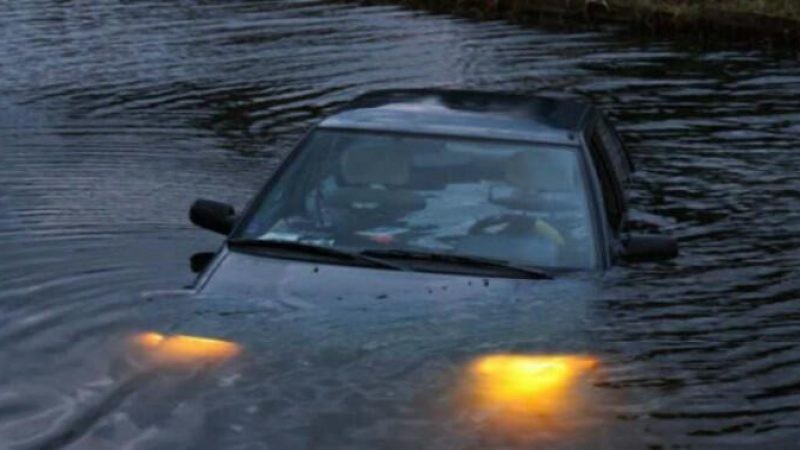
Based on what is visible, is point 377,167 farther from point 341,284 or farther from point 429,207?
point 341,284

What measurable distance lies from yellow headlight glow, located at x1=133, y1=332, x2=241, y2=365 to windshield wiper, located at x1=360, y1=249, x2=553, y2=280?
94 centimetres

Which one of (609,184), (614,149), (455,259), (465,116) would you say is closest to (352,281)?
(455,259)

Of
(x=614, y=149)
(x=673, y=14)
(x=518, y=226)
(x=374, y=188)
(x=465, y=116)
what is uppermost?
(x=465, y=116)

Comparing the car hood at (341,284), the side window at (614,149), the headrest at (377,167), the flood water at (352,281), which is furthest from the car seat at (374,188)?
the side window at (614,149)

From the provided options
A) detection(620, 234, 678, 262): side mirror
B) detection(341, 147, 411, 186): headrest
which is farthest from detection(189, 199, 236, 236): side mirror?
detection(620, 234, 678, 262): side mirror

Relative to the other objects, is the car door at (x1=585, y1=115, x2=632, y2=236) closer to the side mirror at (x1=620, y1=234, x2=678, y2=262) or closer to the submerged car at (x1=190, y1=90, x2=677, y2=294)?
the submerged car at (x1=190, y1=90, x2=677, y2=294)

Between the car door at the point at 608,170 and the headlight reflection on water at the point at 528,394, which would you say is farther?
the car door at the point at 608,170

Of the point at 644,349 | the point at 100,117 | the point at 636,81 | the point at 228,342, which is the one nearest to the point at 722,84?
the point at 636,81

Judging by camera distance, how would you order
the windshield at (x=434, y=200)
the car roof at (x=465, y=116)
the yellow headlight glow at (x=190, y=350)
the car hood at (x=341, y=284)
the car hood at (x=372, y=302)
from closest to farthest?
the yellow headlight glow at (x=190, y=350) → the car hood at (x=372, y=302) → the car hood at (x=341, y=284) → the windshield at (x=434, y=200) → the car roof at (x=465, y=116)

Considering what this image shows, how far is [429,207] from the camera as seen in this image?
7199 millimetres

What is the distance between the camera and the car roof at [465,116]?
7.51m

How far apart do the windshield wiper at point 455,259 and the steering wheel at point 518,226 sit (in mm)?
218

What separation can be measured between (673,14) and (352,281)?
54.2ft

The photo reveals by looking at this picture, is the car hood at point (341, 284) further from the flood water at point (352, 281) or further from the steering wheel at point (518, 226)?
the steering wheel at point (518, 226)
